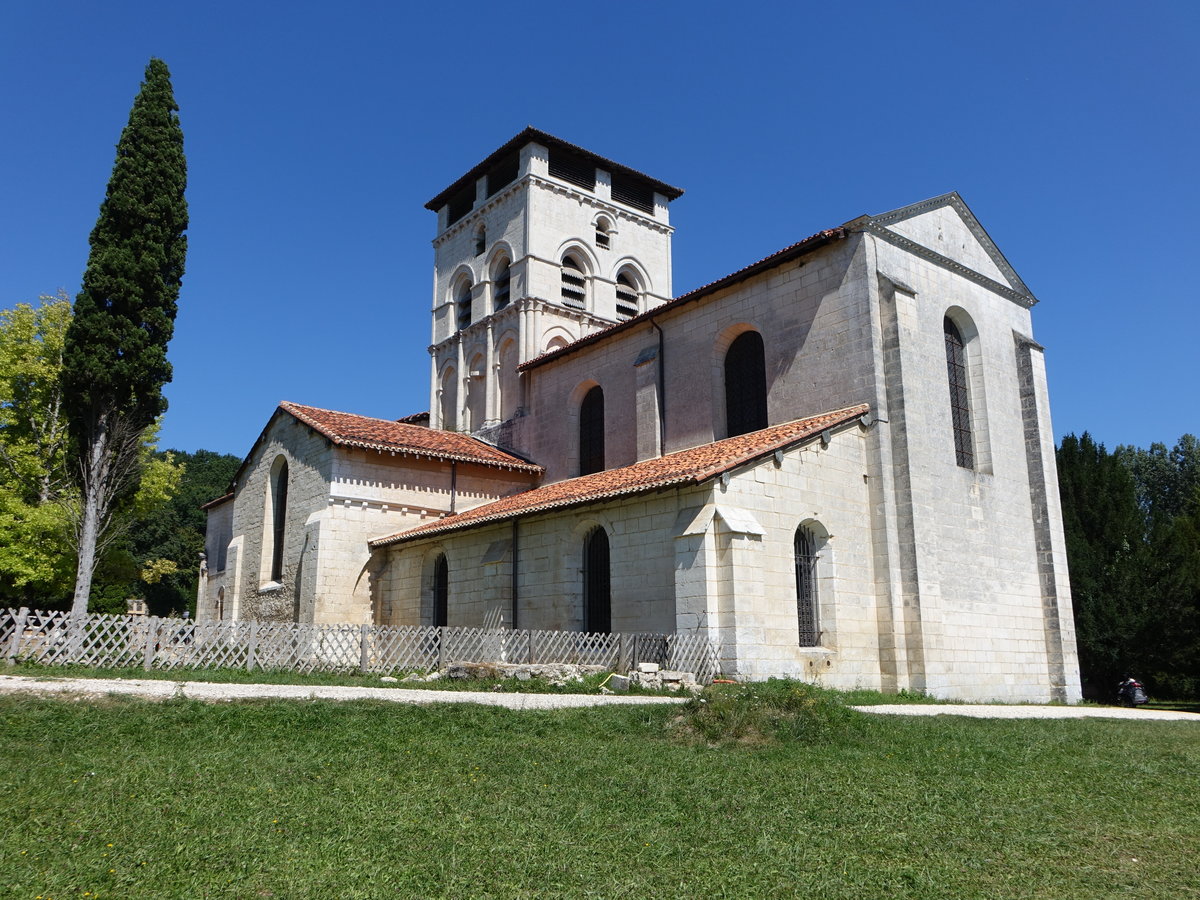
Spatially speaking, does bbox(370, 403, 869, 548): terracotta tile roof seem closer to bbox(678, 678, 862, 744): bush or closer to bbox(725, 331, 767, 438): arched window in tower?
bbox(725, 331, 767, 438): arched window in tower

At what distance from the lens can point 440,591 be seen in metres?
24.2

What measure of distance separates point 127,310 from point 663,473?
15.6m

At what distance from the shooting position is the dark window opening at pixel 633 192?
37.8 meters

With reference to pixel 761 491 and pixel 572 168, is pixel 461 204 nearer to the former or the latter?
pixel 572 168

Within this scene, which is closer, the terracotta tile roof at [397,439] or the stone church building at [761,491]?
the stone church building at [761,491]

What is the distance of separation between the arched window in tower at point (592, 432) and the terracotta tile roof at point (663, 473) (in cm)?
291

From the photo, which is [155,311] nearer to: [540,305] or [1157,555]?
[540,305]

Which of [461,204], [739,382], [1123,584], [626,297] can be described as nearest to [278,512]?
[739,382]

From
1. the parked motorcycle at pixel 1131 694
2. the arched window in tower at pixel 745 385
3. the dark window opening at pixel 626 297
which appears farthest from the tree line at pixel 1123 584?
the dark window opening at pixel 626 297

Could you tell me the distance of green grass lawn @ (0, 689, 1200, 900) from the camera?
573 cm

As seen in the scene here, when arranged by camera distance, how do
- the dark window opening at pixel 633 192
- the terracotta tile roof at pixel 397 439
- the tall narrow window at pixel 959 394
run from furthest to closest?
1. the dark window opening at pixel 633 192
2. the terracotta tile roof at pixel 397 439
3. the tall narrow window at pixel 959 394

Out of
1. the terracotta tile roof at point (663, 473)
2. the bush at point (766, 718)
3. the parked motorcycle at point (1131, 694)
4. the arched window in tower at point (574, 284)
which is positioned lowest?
the parked motorcycle at point (1131, 694)

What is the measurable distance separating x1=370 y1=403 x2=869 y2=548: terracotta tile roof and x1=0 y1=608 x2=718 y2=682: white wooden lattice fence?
293cm

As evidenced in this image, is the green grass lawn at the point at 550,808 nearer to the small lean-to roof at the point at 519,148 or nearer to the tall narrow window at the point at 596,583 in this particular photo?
the tall narrow window at the point at 596,583
